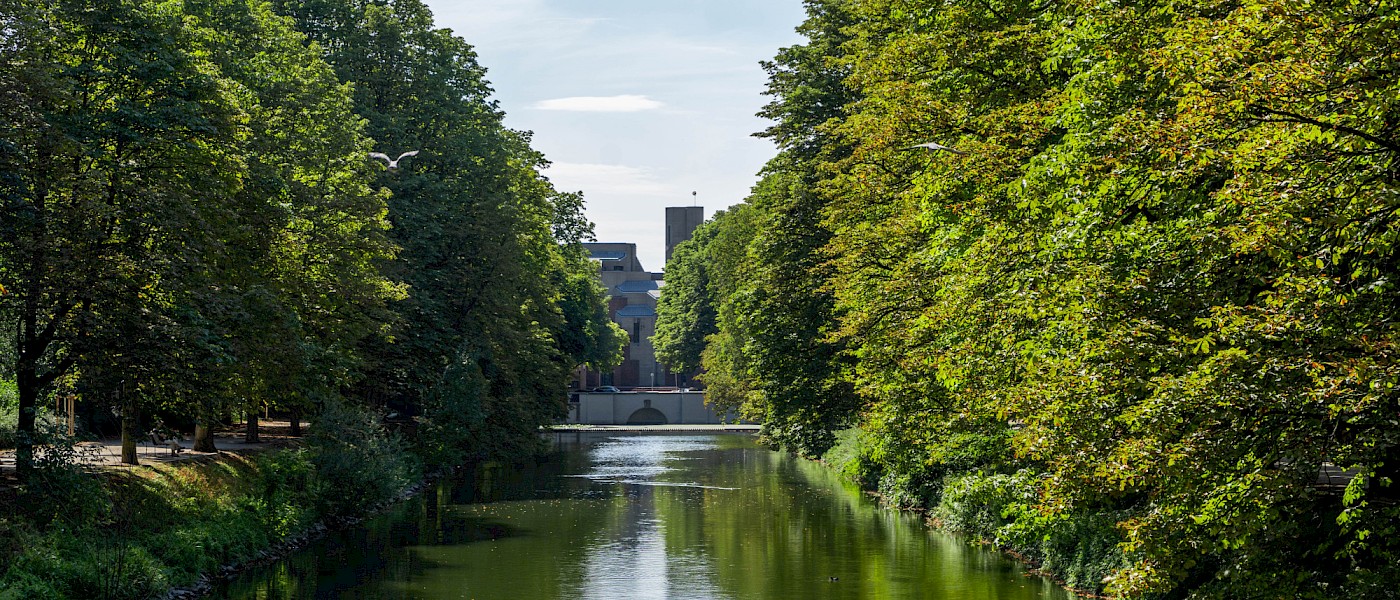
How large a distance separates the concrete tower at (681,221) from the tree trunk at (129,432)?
11100cm

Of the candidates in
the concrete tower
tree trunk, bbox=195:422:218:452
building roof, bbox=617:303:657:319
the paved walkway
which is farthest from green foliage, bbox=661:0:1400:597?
the concrete tower

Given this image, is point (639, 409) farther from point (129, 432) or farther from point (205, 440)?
point (129, 432)

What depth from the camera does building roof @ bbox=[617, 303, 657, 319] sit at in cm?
12356

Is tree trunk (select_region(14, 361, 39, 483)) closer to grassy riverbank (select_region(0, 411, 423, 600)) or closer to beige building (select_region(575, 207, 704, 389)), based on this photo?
grassy riverbank (select_region(0, 411, 423, 600))

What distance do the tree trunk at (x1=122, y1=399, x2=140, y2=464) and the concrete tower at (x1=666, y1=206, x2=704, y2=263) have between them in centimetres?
11100

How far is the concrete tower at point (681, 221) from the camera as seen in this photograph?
451 ft

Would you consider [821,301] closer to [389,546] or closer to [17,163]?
[389,546]

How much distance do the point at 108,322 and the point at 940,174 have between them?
14.4 m

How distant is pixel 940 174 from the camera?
23828mm

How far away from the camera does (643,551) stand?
95.7ft

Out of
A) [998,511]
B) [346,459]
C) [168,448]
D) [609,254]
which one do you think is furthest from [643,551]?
[609,254]

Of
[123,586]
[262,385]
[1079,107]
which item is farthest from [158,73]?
[1079,107]

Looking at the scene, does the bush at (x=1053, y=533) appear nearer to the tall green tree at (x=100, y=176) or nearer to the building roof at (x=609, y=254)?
the tall green tree at (x=100, y=176)

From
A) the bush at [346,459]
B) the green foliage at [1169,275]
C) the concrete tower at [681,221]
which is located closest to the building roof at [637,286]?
the concrete tower at [681,221]
